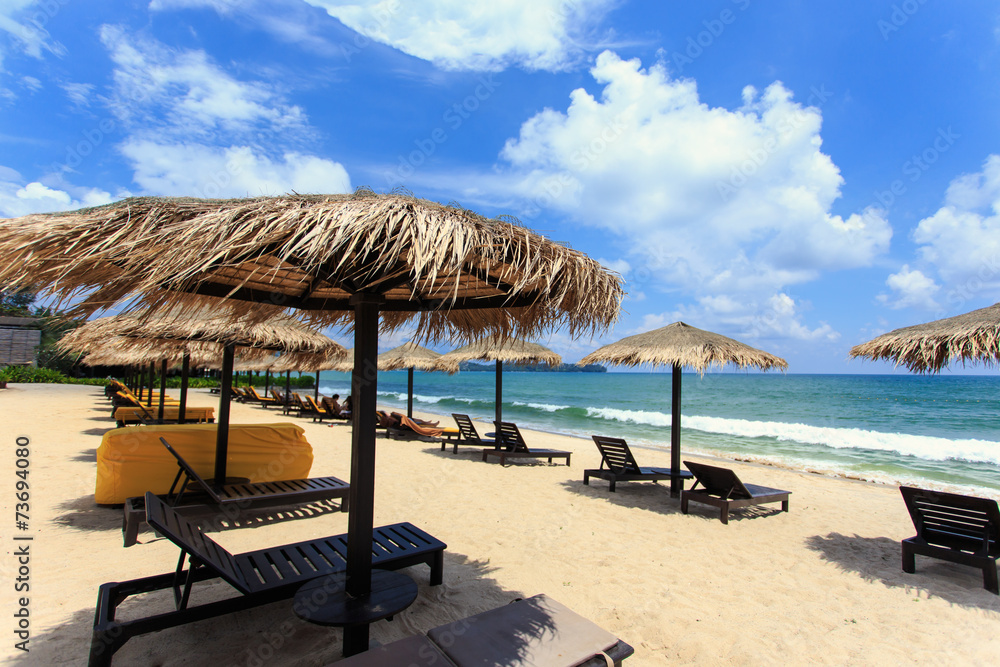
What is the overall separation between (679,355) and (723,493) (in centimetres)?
197

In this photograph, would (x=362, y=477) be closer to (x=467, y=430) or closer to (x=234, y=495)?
(x=234, y=495)

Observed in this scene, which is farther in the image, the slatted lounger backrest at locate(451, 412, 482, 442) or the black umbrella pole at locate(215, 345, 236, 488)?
the slatted lounger backrest at locate(451, 412, 482, 442)

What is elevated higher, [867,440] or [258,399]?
[258,399]

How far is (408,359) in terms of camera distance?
49.0ft

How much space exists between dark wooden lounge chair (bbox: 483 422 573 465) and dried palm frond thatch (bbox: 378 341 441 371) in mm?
5038

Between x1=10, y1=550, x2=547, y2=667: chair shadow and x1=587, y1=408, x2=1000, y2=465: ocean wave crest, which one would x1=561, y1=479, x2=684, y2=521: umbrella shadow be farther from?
x1=587, y1=408, x2=1000, y2=465: ocean wave crest

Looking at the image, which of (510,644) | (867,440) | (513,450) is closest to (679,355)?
(513,450)

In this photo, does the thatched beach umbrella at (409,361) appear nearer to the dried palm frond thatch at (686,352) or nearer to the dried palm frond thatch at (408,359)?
the dried palm frond thatch at (408,359)

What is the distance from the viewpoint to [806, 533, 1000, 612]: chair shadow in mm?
3941

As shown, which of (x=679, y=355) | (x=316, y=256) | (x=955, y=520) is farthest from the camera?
(x=679, y=355)

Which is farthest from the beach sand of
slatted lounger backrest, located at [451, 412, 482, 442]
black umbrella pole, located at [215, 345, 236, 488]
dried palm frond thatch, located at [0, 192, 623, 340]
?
slatted lounger backrest, located at [451, 412, 482, 442]

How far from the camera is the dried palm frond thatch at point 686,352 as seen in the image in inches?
268

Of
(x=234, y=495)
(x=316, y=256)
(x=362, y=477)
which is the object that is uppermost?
(x=316, y=256)

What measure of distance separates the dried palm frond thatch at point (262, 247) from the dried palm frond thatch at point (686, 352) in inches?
173
